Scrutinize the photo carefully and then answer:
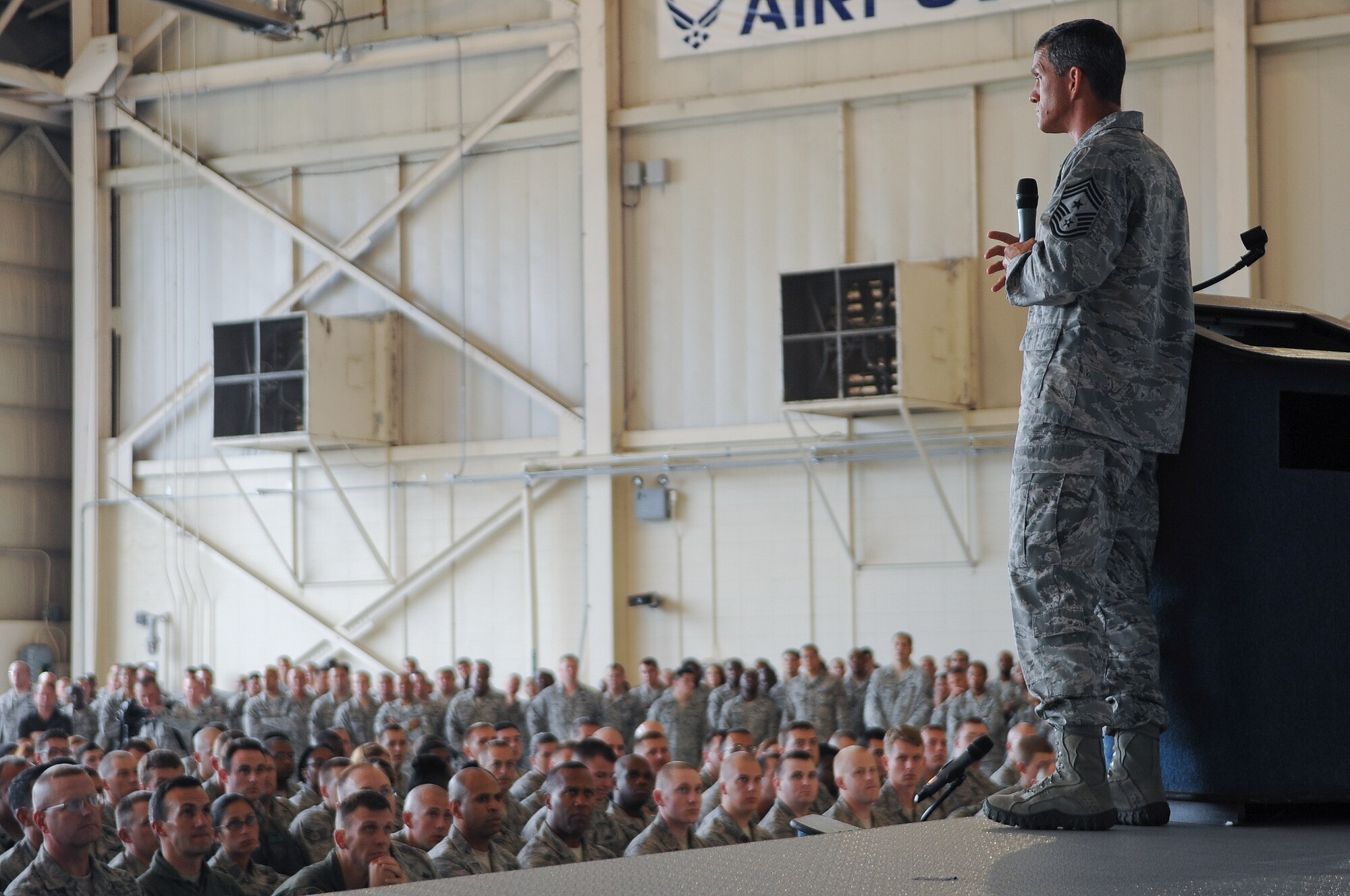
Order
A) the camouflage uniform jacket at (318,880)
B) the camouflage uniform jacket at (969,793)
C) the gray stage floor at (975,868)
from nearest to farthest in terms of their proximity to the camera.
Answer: the gray stage floor at (975,868), the camouflage uniform jacket at (318,880), the camouflage uniform jacket at (969,793)

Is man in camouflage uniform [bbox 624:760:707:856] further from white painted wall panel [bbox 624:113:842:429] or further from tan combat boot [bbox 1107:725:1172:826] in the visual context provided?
white painted wall panel [bbox 624:113:842:429]

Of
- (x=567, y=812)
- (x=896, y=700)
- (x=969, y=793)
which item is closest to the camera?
(x=567, y=812)

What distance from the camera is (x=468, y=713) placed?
40.5ft

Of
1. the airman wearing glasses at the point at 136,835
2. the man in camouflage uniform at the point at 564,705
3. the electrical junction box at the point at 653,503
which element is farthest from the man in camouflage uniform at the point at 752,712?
the airman wearing glasses at the point at 136,835

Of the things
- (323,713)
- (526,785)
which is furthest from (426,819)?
(323,713)

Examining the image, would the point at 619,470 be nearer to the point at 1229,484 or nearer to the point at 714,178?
the point at 714,178

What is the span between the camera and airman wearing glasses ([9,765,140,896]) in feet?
18.4

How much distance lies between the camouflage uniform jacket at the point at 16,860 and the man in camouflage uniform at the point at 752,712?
19.8 ft

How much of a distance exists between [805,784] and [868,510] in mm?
6120

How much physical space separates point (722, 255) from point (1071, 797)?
1182 centimetres

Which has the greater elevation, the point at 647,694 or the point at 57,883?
the point at 57,883

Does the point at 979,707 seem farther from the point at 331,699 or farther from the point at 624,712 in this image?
the point at 331,699

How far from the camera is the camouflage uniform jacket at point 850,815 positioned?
7121 mm

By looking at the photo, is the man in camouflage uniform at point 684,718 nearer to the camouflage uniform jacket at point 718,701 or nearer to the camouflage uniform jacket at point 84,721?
the camouflage uniform jacket at point 718,701
